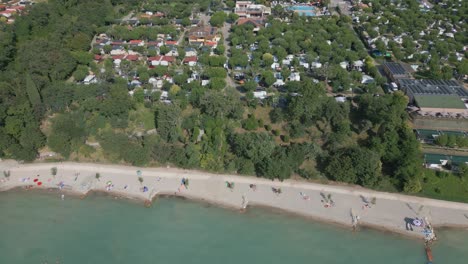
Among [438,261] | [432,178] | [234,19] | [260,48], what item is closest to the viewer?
[438,261]

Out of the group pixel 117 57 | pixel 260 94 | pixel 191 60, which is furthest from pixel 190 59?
pixel 260 94

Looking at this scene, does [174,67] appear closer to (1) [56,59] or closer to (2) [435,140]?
(1) [56,59]

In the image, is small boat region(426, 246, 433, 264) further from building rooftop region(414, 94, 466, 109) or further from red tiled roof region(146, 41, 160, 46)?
red tiled roof region(146, 41, 160, 46)

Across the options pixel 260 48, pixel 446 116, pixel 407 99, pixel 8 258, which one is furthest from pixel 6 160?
pixel 446 116

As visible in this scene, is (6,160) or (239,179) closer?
(239,179)

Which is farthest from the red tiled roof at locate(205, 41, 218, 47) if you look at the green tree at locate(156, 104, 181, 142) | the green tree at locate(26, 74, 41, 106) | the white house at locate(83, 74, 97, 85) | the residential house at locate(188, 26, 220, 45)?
the green tree at locate(26, 74, 41, 106)

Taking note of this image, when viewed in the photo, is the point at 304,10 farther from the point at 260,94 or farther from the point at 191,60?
the point at 260,94

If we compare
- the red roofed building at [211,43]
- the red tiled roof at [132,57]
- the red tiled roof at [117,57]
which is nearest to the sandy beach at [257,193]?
the red tiled roof at [132,57]
